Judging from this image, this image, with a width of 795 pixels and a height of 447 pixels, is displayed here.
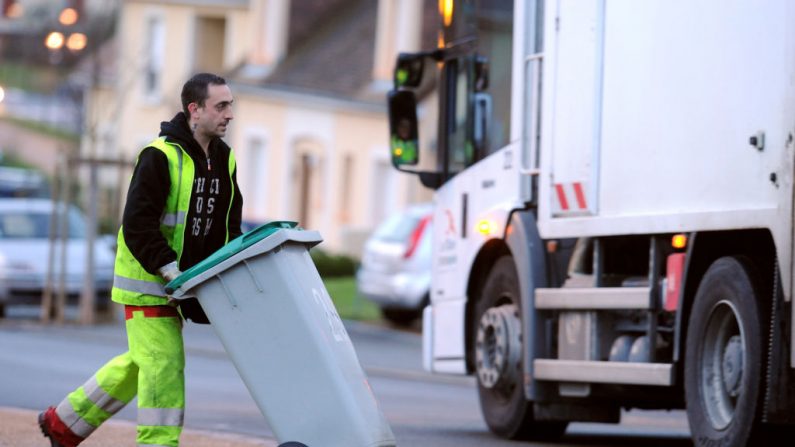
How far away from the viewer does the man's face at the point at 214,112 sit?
25.1 ft

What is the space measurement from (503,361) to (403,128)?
76.1 inches

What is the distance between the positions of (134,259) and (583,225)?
3.42 metres

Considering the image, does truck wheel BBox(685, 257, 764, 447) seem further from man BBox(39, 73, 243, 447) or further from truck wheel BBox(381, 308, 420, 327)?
truck wheel BBox(381, 308, 420, 327)

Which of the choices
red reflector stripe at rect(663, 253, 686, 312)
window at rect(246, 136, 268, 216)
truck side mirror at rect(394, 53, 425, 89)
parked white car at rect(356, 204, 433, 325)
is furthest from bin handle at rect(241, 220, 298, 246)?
window at rect(246, 136, 268, 216)

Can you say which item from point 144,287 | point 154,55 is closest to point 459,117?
point 144,287

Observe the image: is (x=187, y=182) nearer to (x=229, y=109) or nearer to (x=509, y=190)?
(x=229, y=109)

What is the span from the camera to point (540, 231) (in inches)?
434

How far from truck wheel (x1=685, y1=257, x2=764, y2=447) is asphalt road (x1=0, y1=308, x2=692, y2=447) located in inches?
75.3

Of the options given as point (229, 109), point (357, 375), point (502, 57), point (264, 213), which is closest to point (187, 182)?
point (229, 109)

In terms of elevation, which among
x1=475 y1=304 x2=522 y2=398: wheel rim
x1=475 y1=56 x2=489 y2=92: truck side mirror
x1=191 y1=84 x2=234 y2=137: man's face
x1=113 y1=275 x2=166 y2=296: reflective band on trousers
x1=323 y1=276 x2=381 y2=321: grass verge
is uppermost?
x1=475 y1=56 x2=489 y2=92: truck side mirror

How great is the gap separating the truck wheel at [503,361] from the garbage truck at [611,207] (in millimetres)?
14

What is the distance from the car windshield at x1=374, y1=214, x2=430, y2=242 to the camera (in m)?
24.4

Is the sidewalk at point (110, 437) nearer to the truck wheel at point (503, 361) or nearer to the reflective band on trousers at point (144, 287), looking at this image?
the truck wheel at point (503, 361)

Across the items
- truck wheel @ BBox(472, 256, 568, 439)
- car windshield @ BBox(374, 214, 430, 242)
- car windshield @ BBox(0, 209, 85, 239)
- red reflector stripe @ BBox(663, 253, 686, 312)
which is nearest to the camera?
red reflector stripe @ BBox(663, 253, 686, 312)
